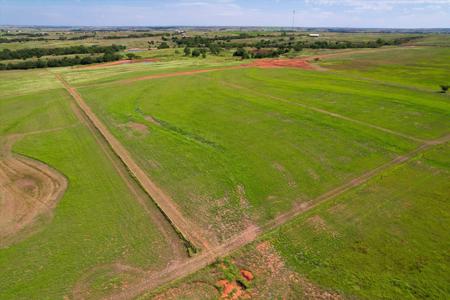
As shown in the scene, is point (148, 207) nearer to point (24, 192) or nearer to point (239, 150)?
point (24, 192)

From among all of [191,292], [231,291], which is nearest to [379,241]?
[231,291]

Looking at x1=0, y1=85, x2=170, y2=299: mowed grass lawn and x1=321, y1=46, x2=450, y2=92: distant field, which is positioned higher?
x1=321, y1=46, x2=450, y2=92: distant field

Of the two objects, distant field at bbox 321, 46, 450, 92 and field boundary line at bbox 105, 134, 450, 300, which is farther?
distant field at bbox 321, 46, 450, 92

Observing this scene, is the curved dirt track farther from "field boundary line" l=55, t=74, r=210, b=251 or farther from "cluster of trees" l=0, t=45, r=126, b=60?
"cluster of trees" l=0, t=45, r=126, b=60

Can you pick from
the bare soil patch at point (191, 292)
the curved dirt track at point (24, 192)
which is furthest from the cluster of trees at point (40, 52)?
the bare soil patch at point (191, 292)

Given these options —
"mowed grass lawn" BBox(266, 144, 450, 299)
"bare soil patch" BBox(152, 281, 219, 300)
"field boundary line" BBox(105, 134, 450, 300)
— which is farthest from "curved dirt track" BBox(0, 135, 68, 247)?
"mowed grass lawn" BBox(266, 144, 450, 299)

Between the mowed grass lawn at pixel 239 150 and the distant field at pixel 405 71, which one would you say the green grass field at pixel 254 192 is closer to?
the mowed grass lawn at pixel 239 150
